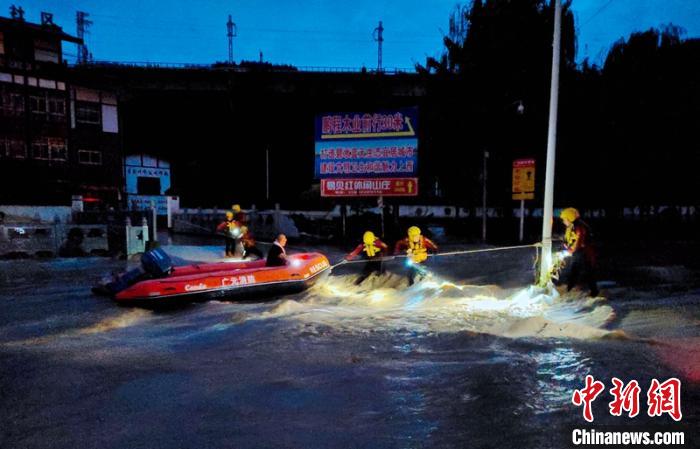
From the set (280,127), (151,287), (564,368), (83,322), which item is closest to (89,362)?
(83,322)

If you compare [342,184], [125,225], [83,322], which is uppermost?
[342,184]

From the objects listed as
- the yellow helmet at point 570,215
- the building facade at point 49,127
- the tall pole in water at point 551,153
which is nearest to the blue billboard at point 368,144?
the tall pole in water at point 551,153

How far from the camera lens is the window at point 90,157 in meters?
27.9

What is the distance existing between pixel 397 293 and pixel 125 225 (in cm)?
1081

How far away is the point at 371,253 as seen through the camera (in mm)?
10273

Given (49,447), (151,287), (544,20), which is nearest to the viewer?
(49,447)

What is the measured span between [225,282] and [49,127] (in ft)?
78.6

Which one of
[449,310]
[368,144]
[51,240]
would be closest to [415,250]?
[449,310]

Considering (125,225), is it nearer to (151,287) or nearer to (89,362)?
(151,287)

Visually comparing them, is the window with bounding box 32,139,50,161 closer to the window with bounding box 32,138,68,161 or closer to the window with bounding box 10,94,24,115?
the window with bounding box 32,138,68,161

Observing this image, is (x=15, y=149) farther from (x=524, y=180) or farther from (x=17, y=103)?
(x=524, y=180)

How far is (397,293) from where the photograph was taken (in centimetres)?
931

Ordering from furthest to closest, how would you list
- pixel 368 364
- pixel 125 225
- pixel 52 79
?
pixel 52 79, pixel 125 225, pixel 368 364

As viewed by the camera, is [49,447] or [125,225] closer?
[49,447]
